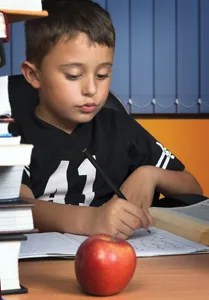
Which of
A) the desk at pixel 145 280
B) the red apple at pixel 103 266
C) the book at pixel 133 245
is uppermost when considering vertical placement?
the red apple at pixel 103 266

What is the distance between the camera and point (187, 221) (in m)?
1.36

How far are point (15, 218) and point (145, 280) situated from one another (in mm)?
222

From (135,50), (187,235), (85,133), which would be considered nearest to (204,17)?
(135,50)

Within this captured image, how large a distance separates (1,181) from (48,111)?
0.86 metres

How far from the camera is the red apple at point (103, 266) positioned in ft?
3.00

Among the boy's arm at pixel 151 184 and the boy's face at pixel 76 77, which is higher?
the boy's face at pixel 76 77

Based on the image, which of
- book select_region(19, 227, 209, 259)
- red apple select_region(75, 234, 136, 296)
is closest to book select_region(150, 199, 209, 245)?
book select_region(19, 227, 209, 259)

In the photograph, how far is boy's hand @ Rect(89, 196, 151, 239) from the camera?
1.30 m

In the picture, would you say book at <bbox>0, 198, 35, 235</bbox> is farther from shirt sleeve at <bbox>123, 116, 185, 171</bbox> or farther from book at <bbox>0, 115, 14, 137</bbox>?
shirt sleeve at <bbox>123, 116, 185, 171</bbox>

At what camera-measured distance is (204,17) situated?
146 inches

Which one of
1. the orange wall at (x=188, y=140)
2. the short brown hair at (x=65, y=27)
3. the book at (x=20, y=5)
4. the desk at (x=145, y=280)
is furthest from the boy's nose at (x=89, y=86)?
the orange wall at (x=188, y=140)

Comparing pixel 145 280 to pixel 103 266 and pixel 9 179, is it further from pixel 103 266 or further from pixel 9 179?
pixel 9 179

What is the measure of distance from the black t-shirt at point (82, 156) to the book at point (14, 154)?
0.78 metres

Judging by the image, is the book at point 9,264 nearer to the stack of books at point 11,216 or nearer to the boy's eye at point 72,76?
the stack of books at point 11,216
